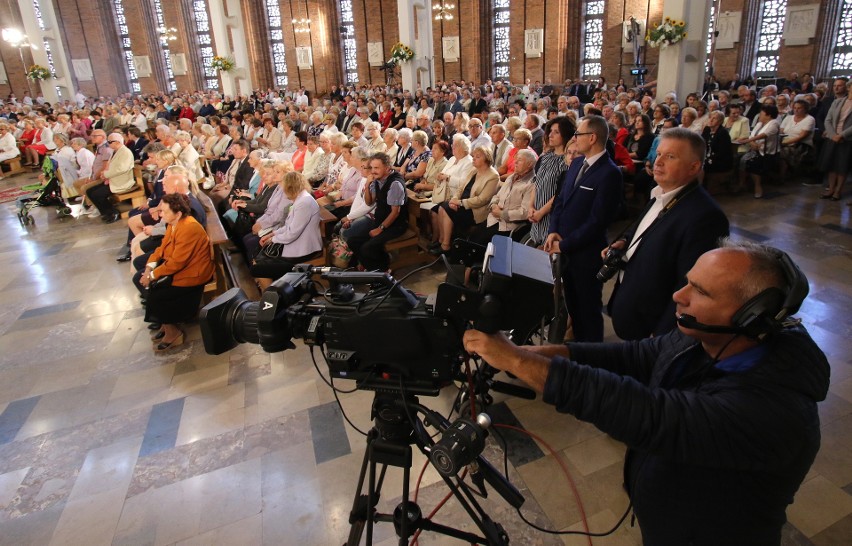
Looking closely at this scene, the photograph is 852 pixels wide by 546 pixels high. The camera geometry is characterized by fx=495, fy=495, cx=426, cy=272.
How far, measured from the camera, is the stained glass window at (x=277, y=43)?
24.3 meters

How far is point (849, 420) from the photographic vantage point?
8.43ft

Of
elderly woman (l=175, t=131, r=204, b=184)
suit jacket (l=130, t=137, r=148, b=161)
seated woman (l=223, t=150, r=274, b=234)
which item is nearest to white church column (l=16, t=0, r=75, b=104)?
suit jacket (l=130, t=137, r=148, b=161)

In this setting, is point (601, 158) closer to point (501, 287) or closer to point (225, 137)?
point (501, 287)

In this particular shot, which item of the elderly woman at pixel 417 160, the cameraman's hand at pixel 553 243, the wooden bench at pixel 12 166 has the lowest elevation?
the wooden bench at pixel 12 166

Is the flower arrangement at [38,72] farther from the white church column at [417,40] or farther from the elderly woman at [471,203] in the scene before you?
the elderly woman at [471,203]

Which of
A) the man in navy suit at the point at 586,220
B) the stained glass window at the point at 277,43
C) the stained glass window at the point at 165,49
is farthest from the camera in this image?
the stained glass window at the point at 165,49

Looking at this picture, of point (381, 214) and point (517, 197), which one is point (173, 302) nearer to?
point (381, 214)

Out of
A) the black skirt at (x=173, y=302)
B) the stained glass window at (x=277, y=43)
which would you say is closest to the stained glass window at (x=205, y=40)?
the stained glass window at (x=277, y=43)

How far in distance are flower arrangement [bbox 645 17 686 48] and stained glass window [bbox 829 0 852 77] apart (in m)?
10.5

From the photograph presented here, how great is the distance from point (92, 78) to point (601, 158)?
99.5ft

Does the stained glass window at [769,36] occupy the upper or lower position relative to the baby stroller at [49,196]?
upper

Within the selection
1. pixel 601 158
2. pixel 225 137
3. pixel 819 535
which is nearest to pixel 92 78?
pixel 225 137

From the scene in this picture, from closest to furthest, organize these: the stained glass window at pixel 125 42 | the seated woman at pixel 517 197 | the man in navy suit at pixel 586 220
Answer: the man in navy suit at pixel 586 220 → the seated woman at pixel 517 197 → the stained glass window at pixel 125 42

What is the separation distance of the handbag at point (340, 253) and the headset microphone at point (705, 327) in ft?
12.2
